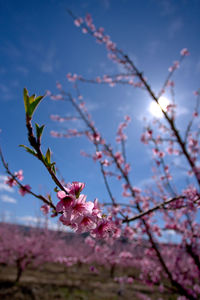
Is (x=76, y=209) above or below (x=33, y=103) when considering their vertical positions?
below

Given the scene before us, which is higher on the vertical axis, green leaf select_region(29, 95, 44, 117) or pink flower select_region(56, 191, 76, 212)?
green leaf select_region(29, 95, 44, 117)

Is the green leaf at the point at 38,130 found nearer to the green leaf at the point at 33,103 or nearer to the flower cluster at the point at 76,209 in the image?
the green leaf at the point at 33,103

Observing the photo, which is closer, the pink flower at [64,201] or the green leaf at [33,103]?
the green leaf at [33,103]

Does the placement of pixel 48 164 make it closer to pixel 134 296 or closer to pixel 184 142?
pixel 184 142

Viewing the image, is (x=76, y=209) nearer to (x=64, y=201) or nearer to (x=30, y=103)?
(x=64, y=201)

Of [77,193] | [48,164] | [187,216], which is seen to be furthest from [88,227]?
[187,216]

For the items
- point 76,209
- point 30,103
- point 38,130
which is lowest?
point 76,209

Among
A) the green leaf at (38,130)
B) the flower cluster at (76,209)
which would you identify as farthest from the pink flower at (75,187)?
the green leaf at (38,130)

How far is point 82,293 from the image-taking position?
11273 mm

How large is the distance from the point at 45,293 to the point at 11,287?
2.02m

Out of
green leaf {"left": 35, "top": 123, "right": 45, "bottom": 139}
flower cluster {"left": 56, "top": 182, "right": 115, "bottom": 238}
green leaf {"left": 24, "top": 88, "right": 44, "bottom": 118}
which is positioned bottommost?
flower cluster {"left": 56, "top": 182, "right": 115, "bottom": 238}

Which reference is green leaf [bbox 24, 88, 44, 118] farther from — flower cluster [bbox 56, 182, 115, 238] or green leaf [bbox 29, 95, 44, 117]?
flower cluster [bbox 56, 182, 115, 238]

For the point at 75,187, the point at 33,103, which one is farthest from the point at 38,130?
the point at 75,187

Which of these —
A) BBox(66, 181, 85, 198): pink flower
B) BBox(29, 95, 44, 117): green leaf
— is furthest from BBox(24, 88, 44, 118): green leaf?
BBox(66, 181, 85, 198): pink flower
